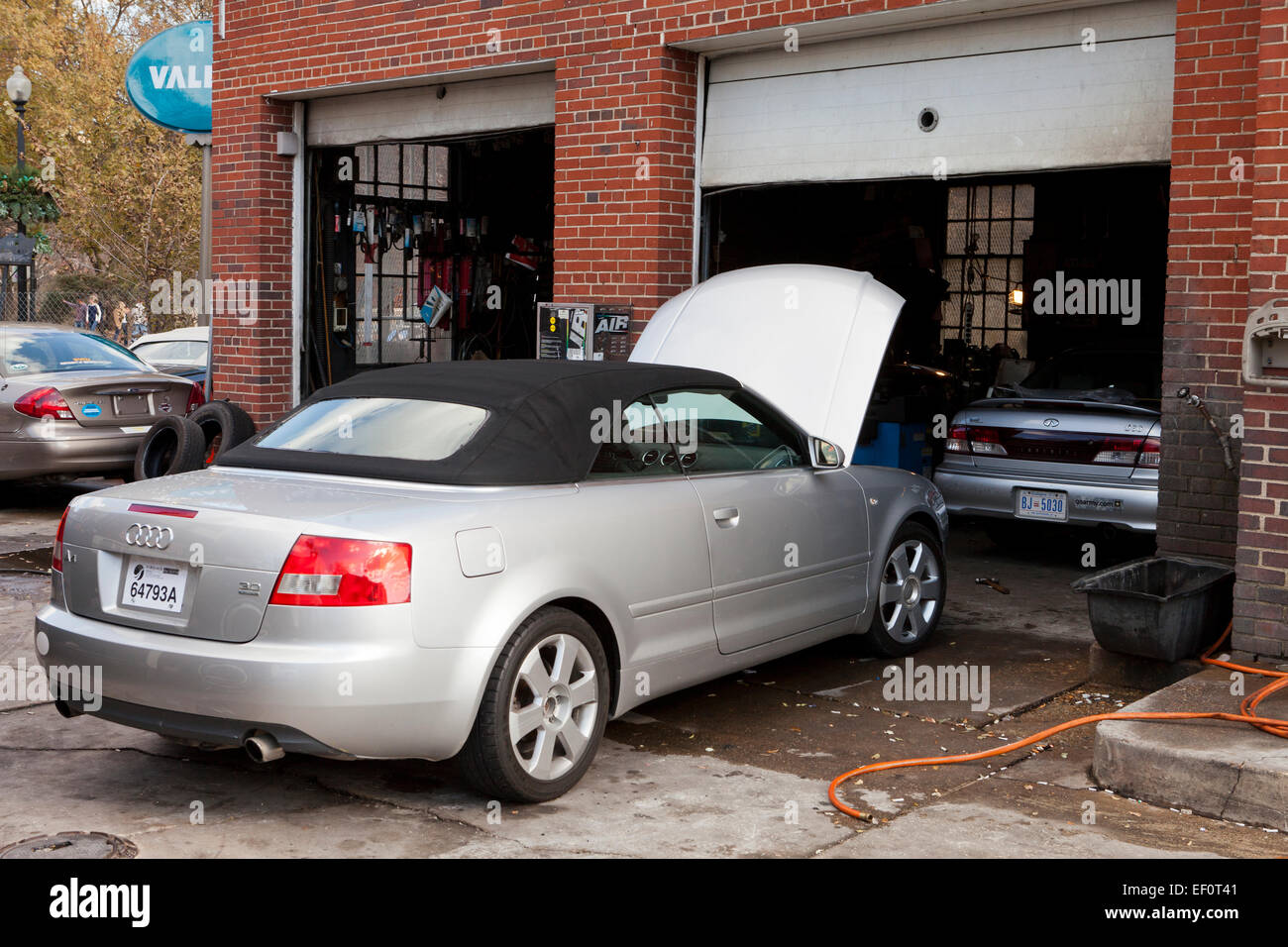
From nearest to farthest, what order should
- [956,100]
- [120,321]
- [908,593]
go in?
[908,593] → [956,100] → [120,321]

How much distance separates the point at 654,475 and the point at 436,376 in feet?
3.14

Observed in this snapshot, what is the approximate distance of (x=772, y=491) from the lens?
6.07m

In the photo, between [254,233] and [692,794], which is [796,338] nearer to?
[692,794]

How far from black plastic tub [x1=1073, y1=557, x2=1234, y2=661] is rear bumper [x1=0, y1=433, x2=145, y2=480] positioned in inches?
320

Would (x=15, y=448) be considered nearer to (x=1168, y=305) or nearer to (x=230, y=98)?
(x=230, y=98)

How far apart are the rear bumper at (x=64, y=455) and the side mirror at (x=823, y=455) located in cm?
720

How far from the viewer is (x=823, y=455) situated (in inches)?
255

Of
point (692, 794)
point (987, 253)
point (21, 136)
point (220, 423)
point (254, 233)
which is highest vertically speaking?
point (21, 136)

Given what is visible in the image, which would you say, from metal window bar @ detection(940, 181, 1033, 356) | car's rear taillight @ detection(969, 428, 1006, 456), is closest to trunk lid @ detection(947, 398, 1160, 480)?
car's rear taillight @ detection(969, 428, 1006, 456)

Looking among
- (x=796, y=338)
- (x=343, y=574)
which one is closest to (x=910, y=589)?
(x=796, y=338)

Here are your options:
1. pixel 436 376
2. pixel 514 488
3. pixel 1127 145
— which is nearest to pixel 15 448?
pixel 436 376

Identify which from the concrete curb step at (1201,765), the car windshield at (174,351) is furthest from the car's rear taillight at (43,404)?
the concrete curb step at (1201,765)

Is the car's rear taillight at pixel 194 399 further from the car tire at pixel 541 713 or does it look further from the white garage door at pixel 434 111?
the car tire at pixel 541 713

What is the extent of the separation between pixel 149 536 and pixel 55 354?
8133 millimetres
